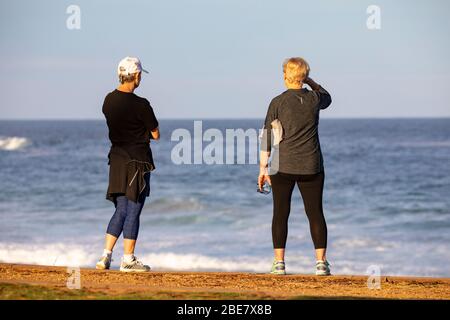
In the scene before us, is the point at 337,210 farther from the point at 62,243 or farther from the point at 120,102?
the point at 120,102

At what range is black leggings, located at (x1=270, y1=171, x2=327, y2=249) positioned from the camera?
28.3ft

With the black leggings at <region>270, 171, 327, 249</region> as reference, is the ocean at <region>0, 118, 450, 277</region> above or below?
below

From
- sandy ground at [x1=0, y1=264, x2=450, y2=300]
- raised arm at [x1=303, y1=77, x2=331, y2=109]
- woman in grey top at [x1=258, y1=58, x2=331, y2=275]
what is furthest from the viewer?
raised arm at [x1=303, y1=77, x2=331, y2=109]

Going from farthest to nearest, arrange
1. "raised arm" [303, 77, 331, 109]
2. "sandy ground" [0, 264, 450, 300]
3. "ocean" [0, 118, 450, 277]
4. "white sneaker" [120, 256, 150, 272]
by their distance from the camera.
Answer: "ocean" [0, 118, 450, 277]
"white sneaker" [120, 256, 150, 272]
"raised arm" [303, 77, 331, 109]
"sandy ground" [0, 264, 450, 300]

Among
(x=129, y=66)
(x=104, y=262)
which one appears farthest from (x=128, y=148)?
(x=104, y=262)

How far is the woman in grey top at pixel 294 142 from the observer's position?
8500 millimetres

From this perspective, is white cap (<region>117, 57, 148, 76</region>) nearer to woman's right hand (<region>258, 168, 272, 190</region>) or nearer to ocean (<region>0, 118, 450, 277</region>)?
woman's right hand (<region>258, 168, 272, 190</region>)

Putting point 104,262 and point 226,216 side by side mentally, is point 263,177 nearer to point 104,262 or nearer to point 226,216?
point 104,262

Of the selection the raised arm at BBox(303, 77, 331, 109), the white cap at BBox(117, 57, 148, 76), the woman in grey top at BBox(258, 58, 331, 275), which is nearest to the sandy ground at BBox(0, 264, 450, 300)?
the woman in grey top at BBox(258, 58, 331, 275)

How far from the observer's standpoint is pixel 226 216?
2875 cm

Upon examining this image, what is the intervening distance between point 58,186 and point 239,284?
97.3 ft

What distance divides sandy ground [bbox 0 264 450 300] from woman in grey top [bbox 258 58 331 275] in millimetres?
619

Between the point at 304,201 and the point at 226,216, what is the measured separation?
793 inches
